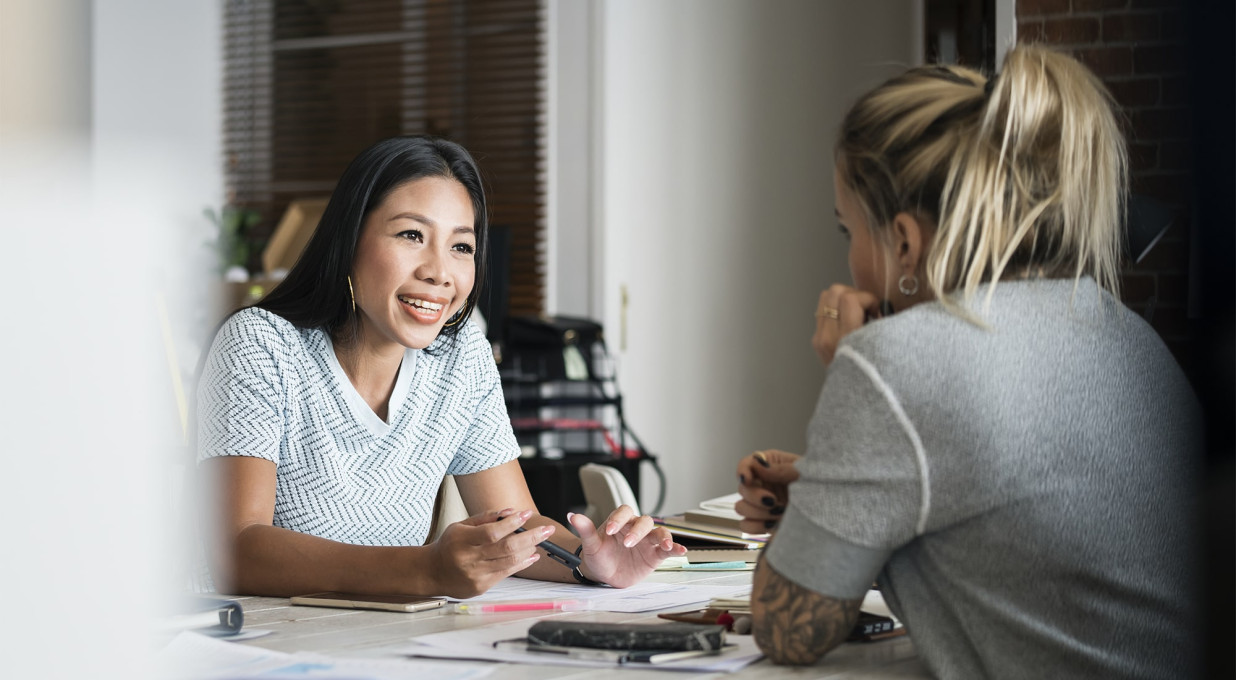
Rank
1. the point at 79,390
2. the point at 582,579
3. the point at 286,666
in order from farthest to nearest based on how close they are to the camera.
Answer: the point at 582,579, the point at 286,666, the point at 79,390

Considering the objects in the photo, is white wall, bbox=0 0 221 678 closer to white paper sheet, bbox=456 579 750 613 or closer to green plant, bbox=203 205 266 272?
white paper sheet, bbox=456 579 750 613

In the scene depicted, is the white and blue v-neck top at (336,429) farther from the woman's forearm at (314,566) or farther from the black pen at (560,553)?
the black pen at (560,553)

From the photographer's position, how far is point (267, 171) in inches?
204

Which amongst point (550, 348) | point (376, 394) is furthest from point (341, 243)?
point (550, 348)

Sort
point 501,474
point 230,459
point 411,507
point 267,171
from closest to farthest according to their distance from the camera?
point 230,459 < point 411,507 < point 501,474 < point 267,171

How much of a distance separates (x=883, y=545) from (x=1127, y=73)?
2.14 m

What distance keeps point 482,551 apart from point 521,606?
8cm

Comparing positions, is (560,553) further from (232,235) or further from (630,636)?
(232,235)

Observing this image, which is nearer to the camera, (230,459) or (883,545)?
(883,545)

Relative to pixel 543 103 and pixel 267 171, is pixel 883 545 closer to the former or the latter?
pixel 543 103

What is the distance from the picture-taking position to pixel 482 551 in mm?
1215

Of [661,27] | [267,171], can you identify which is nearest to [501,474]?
[661,27]

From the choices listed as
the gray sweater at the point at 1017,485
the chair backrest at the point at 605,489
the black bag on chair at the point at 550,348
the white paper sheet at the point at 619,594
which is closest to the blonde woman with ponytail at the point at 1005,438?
the gray sweater at the point at 1017,485

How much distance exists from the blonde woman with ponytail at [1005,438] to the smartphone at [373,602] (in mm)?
451
